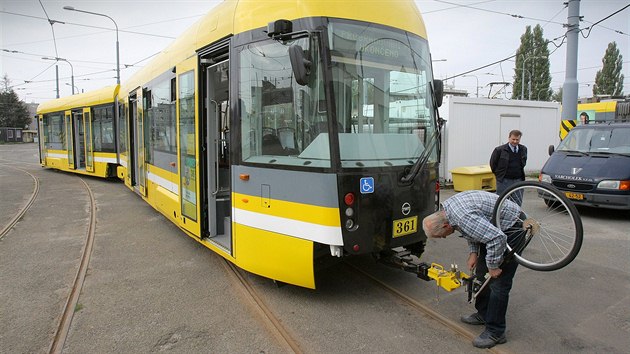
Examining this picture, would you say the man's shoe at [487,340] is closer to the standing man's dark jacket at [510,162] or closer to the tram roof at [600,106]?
the standing man's dark jacket at [510,162]

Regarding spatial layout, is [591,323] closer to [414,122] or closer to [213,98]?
[414,122]

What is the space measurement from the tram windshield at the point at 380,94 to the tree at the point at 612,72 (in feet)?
179

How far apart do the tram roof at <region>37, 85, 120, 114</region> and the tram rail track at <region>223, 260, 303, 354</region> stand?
428 inches

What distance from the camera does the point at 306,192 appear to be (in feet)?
12.8

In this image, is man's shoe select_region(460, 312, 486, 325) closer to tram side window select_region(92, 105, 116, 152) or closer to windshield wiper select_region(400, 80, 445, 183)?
windshield wiper select_region(400, 80, 445, 183)

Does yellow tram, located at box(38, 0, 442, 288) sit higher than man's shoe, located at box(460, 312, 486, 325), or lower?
higher

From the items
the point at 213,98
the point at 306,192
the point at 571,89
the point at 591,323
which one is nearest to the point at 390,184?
the point at 306,192

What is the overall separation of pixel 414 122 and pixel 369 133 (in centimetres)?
71

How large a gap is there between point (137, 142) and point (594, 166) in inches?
404

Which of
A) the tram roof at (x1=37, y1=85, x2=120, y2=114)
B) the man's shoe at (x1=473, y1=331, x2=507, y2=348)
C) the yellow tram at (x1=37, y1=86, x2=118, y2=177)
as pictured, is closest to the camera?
the man's shoe at (x1=473, y1=331, x2=507, y2=348)

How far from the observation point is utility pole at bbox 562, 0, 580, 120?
11109mm

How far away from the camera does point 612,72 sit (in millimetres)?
47969

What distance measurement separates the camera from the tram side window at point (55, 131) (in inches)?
678

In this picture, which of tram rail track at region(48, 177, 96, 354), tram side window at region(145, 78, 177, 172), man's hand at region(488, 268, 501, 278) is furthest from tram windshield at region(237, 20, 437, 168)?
tram side window at region(145, 78, 177, 172)
